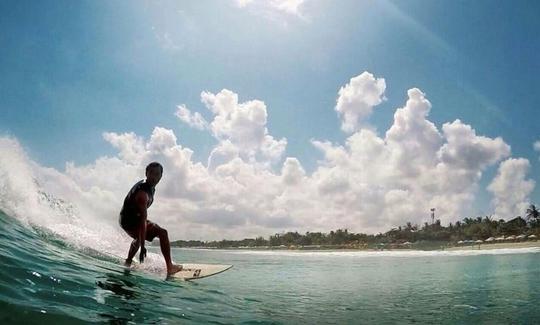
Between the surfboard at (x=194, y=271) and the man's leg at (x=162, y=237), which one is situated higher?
the man's leg at (x=162, y=237)

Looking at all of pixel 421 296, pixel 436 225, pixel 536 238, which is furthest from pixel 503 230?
pixel 421 296

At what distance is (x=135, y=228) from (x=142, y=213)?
963 mm

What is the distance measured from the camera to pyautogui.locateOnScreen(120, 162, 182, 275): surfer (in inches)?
352

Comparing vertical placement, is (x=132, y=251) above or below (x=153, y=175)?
below

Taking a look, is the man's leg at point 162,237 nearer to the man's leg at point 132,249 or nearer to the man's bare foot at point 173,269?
the man's bare foot at point 173,269

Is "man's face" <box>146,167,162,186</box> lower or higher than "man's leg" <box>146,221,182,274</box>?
higher

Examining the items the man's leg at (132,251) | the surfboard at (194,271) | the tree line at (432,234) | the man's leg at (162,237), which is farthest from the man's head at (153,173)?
the tree line at (432,234)

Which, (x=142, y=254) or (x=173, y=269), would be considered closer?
(x=142, y=254)

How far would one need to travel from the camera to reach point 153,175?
9328 millimetres

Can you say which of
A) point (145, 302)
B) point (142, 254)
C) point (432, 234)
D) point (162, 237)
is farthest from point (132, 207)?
point (432, 234)

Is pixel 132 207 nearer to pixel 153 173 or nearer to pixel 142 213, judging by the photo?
pixel 142 213

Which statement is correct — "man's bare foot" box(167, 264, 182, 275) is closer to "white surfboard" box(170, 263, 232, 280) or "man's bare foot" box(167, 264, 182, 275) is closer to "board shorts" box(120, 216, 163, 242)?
"white surfboard" box(170, 263, 232, 280)

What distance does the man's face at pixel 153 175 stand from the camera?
30.5ft

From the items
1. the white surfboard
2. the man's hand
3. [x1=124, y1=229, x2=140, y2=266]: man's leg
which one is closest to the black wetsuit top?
[x1=124, y1=229, x2=140, y2=266]: man's leg
